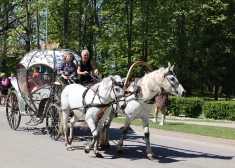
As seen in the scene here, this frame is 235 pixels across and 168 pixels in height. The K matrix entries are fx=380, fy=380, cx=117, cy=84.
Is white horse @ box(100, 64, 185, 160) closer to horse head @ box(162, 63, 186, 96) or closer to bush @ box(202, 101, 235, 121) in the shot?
horse head @ box(162, 63, 186, 96)

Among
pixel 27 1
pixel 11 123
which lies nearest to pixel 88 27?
pixel 27 1

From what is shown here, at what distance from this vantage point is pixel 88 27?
3641cm

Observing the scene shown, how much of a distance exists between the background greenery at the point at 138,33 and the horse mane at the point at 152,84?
22.7m

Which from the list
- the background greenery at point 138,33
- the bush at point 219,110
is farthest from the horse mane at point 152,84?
the background greenery at point 138,33

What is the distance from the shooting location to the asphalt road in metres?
8.09

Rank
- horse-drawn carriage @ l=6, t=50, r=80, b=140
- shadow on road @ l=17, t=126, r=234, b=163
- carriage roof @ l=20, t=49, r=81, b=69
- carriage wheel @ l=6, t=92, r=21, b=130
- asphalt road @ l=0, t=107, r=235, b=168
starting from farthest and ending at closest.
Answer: carriage wheel @ l=6, t=92, r=21, b=130, carriage roof @ l=20, t=49, r=81, b=69, horse-drawn carriage @ l=6, t=50, r=80, b=140, shadow on road @ l=17, t=126, r=234, b=163, asphalt road @ l=0, t=107, r=235, b=168

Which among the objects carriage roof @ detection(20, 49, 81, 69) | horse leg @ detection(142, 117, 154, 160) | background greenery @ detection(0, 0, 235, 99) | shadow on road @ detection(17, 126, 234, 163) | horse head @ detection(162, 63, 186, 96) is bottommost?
shadow on road @ detection(17, 126, 234, 163)

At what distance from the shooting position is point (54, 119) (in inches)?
421

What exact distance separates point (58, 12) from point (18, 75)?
2113 centimetres

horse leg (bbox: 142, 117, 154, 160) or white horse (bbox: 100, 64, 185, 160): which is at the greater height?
white horse (bbox: 100, 64, 185, 160)

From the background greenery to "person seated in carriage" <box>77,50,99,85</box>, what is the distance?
814 inches

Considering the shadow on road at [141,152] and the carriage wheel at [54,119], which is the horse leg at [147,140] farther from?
the carriage wheel at [54,119]

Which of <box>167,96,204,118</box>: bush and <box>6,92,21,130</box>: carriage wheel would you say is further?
<box>167,96,204,118</box>: bush

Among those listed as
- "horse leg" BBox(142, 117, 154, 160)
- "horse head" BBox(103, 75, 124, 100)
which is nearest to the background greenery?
"horse leg" BBox(142, 117, 154, 160)
